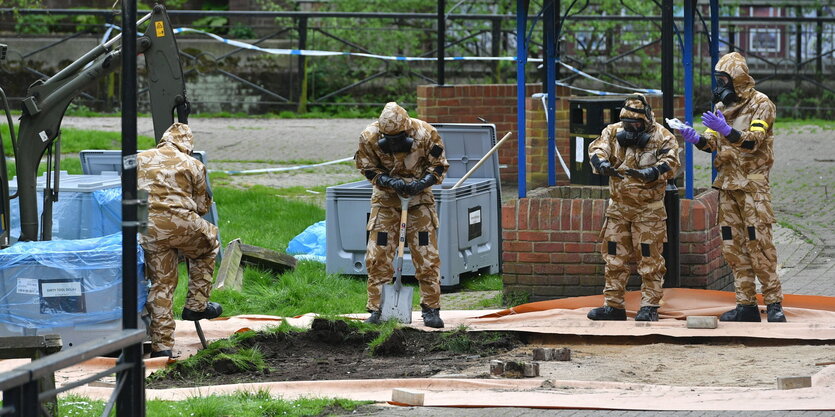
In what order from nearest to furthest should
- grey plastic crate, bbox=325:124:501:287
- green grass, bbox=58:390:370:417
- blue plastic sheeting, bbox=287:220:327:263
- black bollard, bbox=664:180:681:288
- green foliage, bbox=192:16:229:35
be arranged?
1. green grass, bbox=58:390:370:417
2. black bollard, bbox=664:180:681:288
3. grey plastic crate, bbox=325:124:501:287
4. blue plastic sheeting, bbox=287:220:327:263
5. green foliage, bbox=192:16:229:35

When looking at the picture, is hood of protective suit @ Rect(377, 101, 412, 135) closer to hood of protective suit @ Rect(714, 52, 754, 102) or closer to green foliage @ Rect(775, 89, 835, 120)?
hood of protective suit @ Rect(714, 52, 754, 102)

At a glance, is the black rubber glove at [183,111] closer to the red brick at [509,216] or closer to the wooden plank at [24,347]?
the red brick at [509,216]

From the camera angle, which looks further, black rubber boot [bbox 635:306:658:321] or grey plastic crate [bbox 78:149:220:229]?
grey plastic crate [bbox 78:149:220:229]

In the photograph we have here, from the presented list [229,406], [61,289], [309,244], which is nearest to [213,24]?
[309,244]

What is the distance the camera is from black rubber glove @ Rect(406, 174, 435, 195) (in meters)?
9.58

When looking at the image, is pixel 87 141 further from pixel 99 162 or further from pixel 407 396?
pixel 407 396

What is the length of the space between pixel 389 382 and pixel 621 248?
2.58 metres

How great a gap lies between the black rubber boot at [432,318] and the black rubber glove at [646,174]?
5.72ft

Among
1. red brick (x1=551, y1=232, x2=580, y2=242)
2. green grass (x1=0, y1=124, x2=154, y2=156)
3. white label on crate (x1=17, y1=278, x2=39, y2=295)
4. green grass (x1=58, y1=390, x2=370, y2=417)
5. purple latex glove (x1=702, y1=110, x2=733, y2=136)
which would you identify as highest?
purple latex glove (x1=702, y1=110, x2=733, y2=136)

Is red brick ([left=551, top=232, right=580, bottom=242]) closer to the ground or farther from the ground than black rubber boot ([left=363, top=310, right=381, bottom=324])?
farther from the ground

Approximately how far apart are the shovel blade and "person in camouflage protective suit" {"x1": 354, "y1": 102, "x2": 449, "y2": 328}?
0.07 meters

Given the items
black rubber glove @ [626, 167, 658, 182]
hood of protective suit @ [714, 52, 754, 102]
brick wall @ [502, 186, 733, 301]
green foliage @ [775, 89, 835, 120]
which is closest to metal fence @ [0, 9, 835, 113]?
green foliage @ [775, 89, 835, 120]

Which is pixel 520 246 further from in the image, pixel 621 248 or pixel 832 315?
pixel 832 315

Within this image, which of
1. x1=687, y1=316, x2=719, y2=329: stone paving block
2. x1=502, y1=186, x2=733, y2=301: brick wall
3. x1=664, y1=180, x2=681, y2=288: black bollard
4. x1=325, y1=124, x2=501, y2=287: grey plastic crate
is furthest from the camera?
x1=325, y1=124, x2=501, y2=287: grey plastic crate
